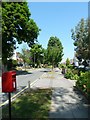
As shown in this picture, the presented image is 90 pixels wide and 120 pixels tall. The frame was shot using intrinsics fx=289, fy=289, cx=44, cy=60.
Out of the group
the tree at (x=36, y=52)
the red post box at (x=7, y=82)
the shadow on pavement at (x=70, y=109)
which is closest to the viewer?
the red post box at (x=7, y=82)

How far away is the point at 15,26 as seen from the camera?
4628 centimetres

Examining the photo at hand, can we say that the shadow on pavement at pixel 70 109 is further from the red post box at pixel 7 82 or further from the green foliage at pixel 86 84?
the red post box at pixel 7 82

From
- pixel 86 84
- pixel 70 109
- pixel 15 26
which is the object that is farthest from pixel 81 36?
pixel 70 109

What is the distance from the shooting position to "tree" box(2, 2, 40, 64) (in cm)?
4438

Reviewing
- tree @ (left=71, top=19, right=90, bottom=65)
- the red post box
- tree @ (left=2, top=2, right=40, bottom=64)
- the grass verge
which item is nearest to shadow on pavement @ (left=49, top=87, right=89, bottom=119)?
the grass verge

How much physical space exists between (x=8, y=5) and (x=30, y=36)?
22.8 ft

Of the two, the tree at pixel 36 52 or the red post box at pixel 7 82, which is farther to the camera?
the tree at pixel 36 52

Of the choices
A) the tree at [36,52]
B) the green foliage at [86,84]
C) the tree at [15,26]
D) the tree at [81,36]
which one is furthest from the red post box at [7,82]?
the tree at [36,52]

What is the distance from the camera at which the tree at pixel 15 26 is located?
44375 millimetres

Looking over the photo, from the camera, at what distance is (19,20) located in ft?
149

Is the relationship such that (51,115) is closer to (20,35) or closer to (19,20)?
(19,20)

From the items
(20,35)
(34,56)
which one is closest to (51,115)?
(20,35)

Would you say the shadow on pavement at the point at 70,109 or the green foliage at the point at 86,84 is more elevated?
the green foliage at the point at 86,84

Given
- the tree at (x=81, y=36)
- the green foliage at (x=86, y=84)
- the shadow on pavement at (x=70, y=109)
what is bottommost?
the shadow on pavement at (x=70, y=109)
